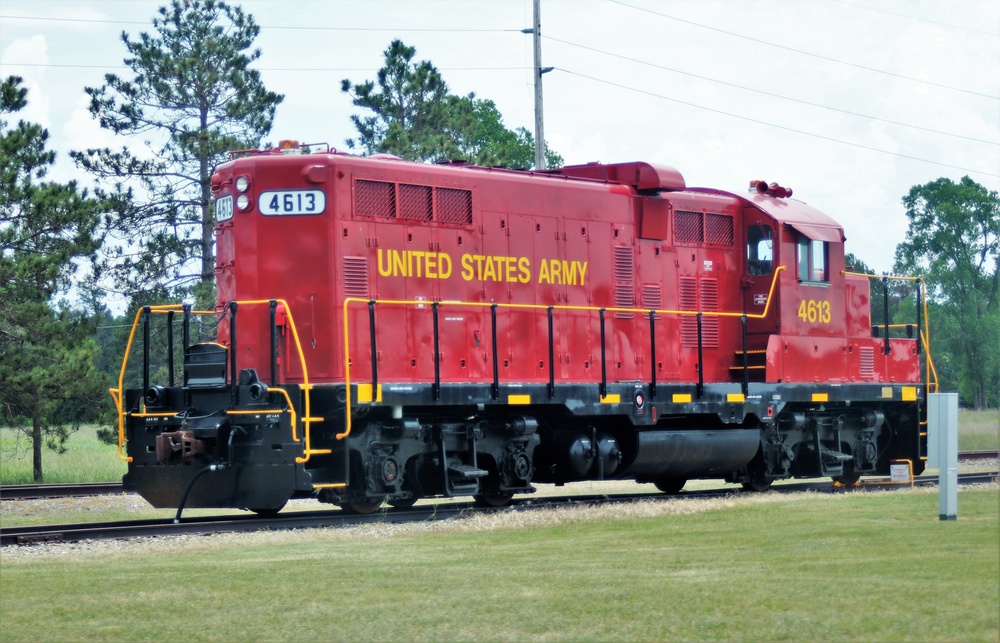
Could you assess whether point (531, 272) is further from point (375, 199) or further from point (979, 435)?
point (979, 435)

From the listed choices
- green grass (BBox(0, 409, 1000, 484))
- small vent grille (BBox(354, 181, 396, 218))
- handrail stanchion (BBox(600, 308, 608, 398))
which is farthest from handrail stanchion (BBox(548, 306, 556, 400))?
green grass (BBox(0, 409, 1000, 484))

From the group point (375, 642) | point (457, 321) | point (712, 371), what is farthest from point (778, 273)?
point (375, 642)

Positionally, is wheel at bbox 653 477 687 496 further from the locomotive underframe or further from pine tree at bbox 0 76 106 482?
pine tree at bbox 0 76 106 482

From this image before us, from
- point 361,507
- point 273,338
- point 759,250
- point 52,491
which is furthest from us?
point 52,491

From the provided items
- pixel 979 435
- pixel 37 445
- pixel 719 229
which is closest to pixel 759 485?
pixel 719 229

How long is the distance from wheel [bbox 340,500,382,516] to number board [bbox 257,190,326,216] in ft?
11.4

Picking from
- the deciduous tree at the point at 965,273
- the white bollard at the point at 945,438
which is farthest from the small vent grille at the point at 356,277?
the deciduous tree at the point at 965,273

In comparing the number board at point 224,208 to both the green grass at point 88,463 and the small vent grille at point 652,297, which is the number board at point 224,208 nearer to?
the small vent grille at point 652,297

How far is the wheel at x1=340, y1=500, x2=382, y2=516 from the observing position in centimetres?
1545

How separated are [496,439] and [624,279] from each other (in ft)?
10.4

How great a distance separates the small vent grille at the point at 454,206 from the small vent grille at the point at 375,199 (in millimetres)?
694

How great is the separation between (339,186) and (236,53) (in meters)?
20.4

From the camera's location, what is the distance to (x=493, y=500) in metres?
16.6

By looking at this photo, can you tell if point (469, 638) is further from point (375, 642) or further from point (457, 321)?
point (457, 321)
